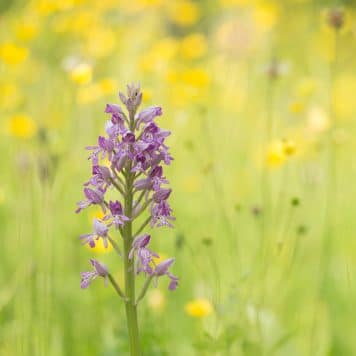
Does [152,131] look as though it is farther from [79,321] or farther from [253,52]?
[253,52]

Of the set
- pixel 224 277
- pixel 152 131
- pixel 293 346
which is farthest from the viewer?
pixel 224 277

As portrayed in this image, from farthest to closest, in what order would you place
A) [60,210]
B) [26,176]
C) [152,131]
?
1. [60,210]
2. [26,176]
3. [152,131]

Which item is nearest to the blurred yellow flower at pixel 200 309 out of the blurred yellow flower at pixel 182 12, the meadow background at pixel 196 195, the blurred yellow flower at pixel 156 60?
the meadow background at pixel 196 195

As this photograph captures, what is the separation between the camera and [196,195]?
14.4 ft

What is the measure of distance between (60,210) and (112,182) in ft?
8.30

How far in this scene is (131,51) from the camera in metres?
6.05

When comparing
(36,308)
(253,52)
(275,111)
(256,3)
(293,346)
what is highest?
(256,3)

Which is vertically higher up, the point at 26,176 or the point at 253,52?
the point at 253,52

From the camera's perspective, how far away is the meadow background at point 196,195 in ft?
8.55

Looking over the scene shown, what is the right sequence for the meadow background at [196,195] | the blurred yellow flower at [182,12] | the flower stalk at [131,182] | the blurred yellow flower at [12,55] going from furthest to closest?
the blurred yellow flower at [182,12]
the blurred yellow flower at [12,55]
the meadow background at [196,195]
the flower stalk at [131,182]

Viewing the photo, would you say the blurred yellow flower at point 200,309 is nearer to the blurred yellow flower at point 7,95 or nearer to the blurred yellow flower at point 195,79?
the blurred yellow flower at point 195,79

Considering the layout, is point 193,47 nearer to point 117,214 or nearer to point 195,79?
point 195,79

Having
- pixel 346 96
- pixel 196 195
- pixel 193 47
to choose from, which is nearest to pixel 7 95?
pixel 196 195

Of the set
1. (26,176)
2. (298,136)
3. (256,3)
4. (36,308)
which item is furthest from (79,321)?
(256,3)
